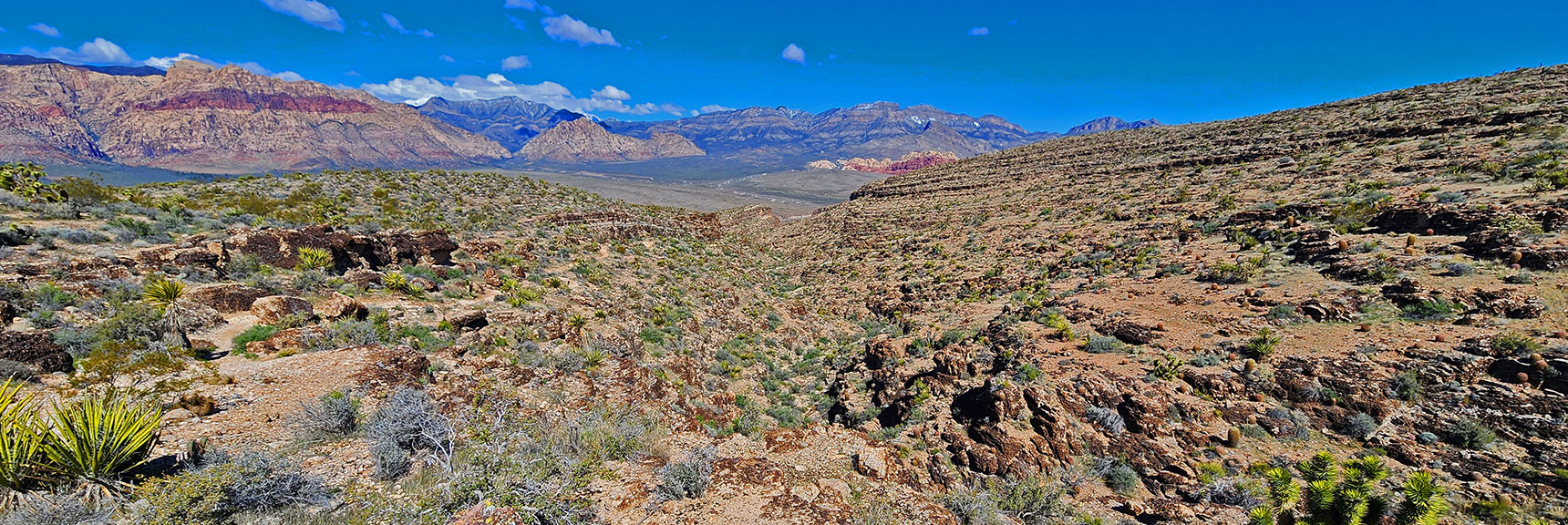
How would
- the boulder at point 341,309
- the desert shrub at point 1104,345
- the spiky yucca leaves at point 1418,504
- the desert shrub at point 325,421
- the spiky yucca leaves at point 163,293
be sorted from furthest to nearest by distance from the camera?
the desert shrub at point 1104,345
the boulder at point 341,309
the spiky yucca leaves at point 163,293
the desert shrub at point 325,421
the spiky yucca leaves at point 1418,504

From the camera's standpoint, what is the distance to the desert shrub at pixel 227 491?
3.85 metres

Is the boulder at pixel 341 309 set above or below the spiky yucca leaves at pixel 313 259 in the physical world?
below

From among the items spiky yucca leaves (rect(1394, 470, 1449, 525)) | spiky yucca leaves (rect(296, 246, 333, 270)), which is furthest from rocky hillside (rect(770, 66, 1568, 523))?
spiky yucca leaves (rect(296, 246, 333, 270))

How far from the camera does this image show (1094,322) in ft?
42.1

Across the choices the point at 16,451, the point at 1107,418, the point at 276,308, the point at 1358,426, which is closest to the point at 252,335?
the point at 276,308

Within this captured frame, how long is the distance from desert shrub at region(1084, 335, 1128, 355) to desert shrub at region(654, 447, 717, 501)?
9.58 m

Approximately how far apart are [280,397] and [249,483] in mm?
3076

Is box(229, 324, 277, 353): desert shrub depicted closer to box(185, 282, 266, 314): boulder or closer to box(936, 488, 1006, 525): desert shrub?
box(185, 282, 266, 314): boulder

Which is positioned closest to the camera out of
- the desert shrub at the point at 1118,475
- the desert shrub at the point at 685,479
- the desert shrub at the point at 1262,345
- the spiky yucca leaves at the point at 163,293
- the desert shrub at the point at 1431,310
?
the desert shrub at the point at 685,479

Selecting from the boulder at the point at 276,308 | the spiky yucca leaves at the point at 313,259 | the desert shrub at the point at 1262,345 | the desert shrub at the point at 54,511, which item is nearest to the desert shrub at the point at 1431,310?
the desert shrub at the point at 1262,345

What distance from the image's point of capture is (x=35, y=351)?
20.0ft

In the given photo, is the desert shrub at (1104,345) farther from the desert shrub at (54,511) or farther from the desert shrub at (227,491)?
the desert shrub at (54,511)

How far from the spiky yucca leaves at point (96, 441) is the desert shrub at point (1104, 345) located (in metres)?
14.5

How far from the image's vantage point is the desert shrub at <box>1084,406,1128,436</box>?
28.0 ft
